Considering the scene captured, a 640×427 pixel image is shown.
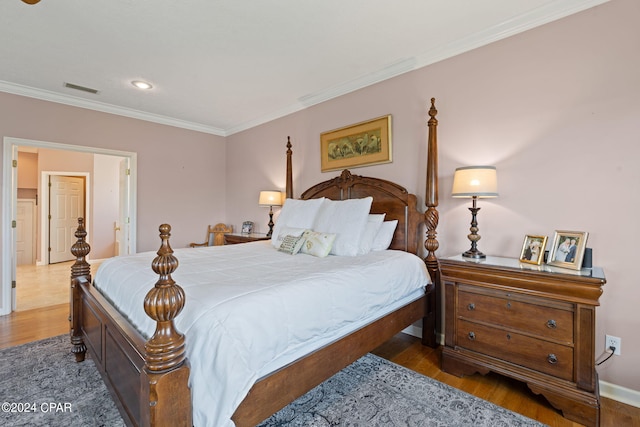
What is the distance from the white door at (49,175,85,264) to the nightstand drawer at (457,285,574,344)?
774 cm

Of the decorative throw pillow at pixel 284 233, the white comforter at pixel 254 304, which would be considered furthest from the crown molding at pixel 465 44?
the white comforter at pixel 254 304

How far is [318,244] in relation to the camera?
2.52 m

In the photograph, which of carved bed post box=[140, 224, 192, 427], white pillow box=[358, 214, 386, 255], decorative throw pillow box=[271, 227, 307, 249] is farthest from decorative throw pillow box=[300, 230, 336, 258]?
carved bed post box=[140, 224, 192, 427]

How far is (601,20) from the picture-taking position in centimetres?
194

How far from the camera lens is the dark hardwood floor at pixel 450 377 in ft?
5.53

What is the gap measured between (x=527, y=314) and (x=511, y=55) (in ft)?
6.36

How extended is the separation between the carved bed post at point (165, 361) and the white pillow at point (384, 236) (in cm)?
198

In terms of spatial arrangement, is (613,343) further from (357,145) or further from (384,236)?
(357,145)

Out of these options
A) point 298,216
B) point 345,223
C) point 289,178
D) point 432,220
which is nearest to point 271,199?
point 289,178

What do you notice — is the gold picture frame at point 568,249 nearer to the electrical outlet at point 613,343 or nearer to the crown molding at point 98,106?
the electrical outlet at point 613,343

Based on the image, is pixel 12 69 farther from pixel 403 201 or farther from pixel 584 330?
pixel 584 330

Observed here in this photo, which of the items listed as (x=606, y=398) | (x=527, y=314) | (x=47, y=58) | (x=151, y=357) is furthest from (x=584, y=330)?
(x=47, y=58)

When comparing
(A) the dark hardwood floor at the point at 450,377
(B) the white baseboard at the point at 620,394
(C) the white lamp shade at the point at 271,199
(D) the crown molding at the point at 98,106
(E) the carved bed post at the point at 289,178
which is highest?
(D) the crown molding at the point at 98,106

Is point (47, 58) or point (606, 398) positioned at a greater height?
point (47, 58)
